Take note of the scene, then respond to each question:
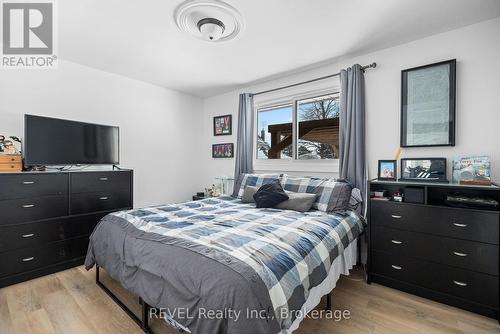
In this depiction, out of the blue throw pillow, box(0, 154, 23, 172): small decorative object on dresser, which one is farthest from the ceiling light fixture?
box(0, 154, 23, 172): small decorative object on dresser

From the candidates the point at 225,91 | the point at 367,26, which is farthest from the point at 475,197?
the point at 225,91

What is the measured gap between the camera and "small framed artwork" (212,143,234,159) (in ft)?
13.7

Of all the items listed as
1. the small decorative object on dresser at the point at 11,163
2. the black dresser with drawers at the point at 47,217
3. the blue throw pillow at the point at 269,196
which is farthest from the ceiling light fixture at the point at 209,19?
the small decorative object on dresser at the point at 11,163

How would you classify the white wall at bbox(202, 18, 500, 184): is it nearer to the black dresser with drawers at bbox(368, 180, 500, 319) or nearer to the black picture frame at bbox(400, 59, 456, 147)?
the black picture frame at bbox(400, 59, 456, 147)

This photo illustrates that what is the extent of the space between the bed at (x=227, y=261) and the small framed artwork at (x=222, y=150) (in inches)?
77.9

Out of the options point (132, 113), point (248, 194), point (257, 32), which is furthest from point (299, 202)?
point (132, 113)

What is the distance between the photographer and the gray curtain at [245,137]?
149 inches

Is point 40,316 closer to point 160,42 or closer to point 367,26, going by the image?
point 160,42

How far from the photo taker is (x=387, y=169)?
8.16 feet

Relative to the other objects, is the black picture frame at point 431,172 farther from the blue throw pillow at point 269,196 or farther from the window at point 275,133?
the window at point 275,133

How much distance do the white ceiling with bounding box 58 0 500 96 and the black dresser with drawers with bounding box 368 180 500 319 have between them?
1521 millimetres

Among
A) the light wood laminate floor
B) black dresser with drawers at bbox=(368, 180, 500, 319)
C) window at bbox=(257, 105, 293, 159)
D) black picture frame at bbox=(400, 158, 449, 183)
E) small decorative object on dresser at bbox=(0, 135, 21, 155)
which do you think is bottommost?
the light wood laminate floor

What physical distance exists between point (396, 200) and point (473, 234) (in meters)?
0.58

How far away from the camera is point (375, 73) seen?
269 centimetres
